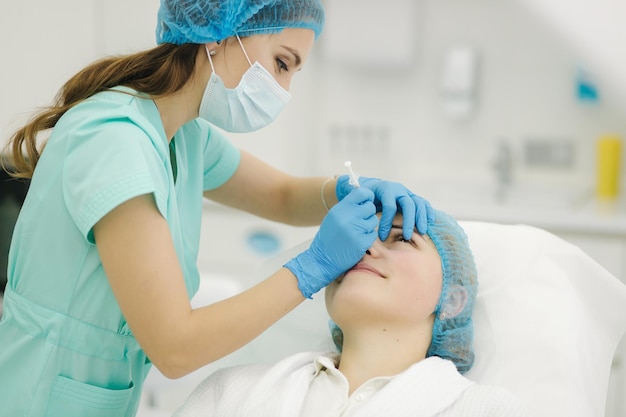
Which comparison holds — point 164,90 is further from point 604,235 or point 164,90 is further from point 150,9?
point 604,235

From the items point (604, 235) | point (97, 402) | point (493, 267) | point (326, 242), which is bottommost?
point (604, 235)

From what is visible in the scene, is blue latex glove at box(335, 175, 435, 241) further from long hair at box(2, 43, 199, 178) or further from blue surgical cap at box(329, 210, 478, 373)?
long hair at box(2, 43, 199, 178)

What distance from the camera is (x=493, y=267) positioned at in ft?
5.57

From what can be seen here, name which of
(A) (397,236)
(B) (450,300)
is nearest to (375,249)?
(A) (397,236)

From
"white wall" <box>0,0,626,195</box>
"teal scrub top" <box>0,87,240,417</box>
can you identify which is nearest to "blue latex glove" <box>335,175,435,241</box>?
"teal scrub top" <box>0,87,240,417</box>

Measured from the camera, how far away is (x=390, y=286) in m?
1.48

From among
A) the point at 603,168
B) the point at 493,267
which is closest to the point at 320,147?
the point at 603,168

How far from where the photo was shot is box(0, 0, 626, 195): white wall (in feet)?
10.3

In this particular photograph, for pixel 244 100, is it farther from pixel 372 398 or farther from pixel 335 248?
pixel 372 398

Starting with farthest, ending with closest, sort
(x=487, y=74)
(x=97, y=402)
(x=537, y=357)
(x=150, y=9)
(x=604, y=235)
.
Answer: (x=487, y=74)
(x=150, y=9)
(x=604, y=235)
(x=537, y=357)
(x=97, y=402)

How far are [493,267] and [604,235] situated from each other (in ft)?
3.93

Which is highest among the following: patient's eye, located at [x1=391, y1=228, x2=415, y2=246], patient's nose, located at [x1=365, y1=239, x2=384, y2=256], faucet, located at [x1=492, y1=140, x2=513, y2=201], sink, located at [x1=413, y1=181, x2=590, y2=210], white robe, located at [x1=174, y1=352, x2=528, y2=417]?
patient's eye, located at [x1=391, y1=228, x2=415, y2=246]

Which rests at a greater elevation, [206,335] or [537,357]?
[206,335]

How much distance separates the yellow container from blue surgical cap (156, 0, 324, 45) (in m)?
1.88
